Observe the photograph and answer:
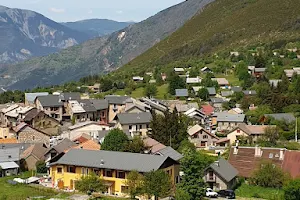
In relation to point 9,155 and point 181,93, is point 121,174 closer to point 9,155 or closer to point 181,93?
point 9,155

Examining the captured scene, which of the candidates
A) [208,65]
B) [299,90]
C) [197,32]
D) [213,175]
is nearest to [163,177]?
[213,175]

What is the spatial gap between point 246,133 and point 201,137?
551cm

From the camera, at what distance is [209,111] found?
3093 inches

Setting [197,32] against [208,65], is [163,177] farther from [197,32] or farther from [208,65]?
[197,32]

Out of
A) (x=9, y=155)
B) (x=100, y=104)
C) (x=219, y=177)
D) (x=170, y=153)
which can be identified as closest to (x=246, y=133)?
(x=170, y=153)

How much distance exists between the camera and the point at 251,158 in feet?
150

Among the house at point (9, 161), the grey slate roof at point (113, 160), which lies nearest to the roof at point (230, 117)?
the grey slate roof at point (113, 160)

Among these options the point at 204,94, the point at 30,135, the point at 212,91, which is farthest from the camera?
the point at 212,91

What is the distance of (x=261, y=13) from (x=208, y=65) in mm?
49243

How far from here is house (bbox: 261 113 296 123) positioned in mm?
63906

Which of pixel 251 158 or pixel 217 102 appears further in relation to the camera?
pixel 217 102

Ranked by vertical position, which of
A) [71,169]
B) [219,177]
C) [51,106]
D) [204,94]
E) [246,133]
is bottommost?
[219,177]

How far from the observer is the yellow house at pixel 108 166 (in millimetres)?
40000

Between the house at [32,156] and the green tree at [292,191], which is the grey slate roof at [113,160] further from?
the green tree at [292,191]
